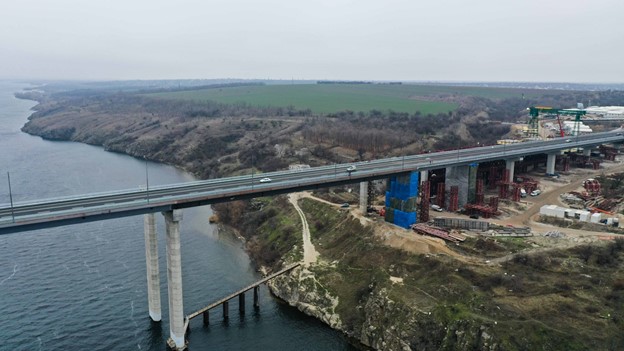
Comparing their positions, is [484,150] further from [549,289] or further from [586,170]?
[549,289]

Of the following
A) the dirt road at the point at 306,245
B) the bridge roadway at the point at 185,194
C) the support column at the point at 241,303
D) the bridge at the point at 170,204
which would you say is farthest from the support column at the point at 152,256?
the dirt road at the point at 306,245

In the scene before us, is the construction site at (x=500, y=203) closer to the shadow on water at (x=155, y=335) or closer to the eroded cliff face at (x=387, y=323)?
the eroded cliff face at (x=387, y=323)

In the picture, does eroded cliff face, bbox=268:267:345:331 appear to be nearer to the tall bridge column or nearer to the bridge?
the bridge

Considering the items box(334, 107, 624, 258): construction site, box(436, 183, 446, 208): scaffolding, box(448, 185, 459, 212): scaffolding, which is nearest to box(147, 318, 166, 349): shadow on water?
box(334, 107, 624, 258): construction site

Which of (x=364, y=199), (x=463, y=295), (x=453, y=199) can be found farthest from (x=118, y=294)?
(x=453, y=199)

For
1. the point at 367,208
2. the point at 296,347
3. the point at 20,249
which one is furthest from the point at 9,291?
the point at 367,208

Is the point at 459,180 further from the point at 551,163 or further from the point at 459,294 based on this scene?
the point at 551,163
